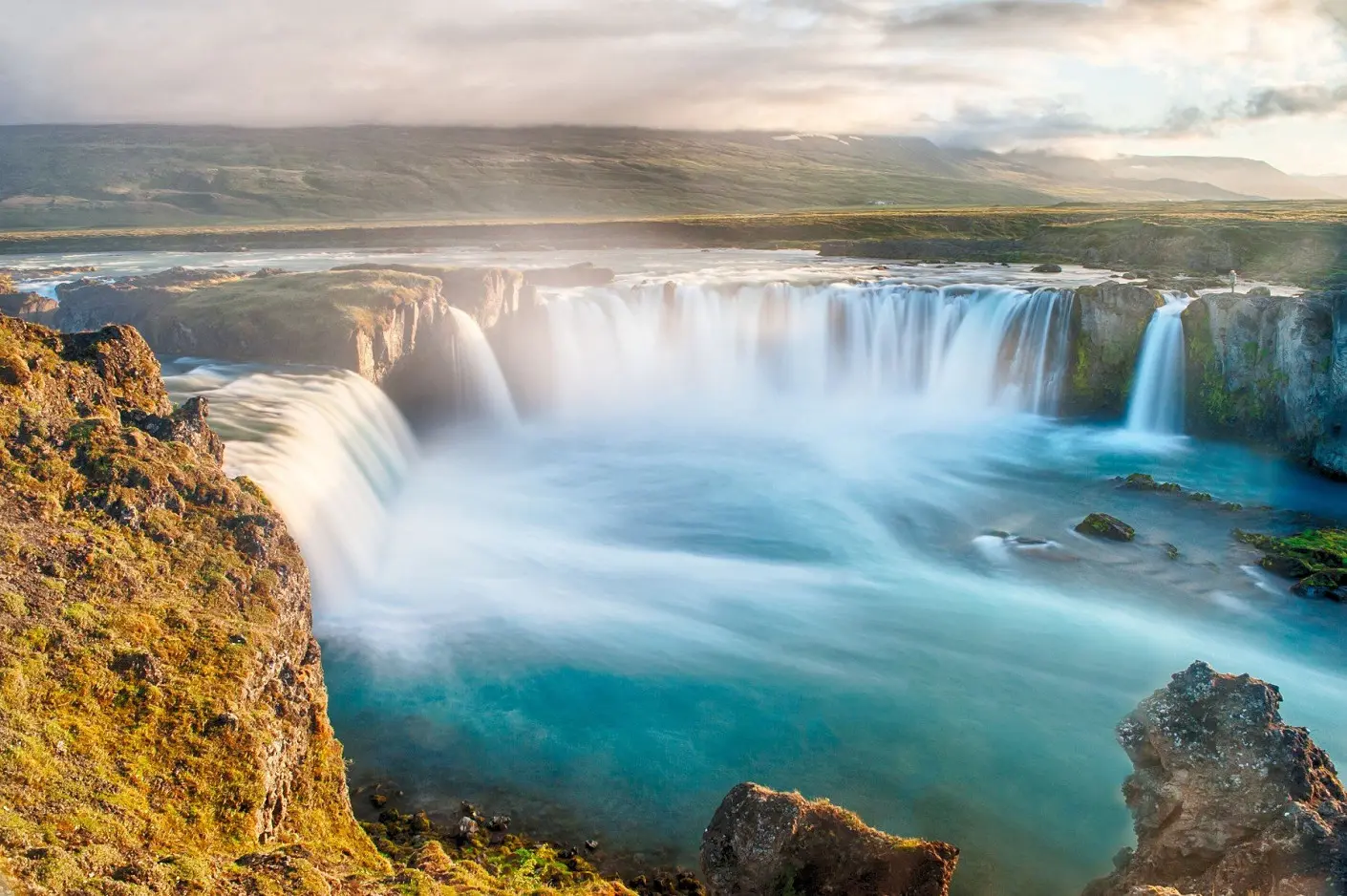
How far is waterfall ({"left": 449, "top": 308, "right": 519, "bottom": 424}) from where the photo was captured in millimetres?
38531

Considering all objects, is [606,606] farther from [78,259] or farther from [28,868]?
[78,259]

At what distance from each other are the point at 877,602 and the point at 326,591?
1314 cm

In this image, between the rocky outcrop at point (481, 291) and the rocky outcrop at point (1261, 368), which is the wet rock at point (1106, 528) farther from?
the rocky outcrop at point (481, 291)

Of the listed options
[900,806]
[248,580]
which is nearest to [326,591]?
[248,580]

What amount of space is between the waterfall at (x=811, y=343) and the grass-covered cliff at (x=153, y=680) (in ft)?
102

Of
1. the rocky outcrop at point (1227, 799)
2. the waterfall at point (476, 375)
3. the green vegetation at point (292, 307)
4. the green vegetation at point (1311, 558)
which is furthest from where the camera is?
the waterfall at point (476, 375)

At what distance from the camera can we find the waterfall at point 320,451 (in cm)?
2064

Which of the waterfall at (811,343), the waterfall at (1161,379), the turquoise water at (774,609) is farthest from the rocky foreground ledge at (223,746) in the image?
the waterfall at (811,343)

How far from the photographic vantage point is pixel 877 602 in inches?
914

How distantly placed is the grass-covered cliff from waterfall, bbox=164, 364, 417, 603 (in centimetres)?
747

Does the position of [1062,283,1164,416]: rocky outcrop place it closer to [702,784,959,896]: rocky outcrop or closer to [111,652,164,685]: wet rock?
[702,784,959,896]: rocky outcrop

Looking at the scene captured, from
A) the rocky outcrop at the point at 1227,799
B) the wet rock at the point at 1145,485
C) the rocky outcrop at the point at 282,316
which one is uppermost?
the rocky outcrop at the point at 282,316

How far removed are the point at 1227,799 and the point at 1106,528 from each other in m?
18.2

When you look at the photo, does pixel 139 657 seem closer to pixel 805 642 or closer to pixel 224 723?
pixel 224 723
